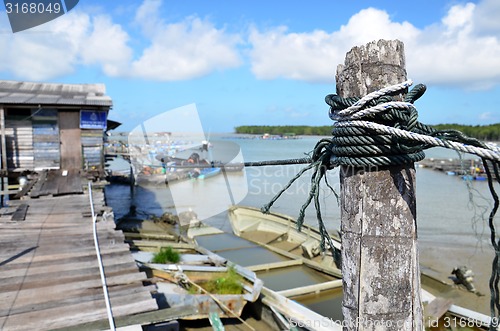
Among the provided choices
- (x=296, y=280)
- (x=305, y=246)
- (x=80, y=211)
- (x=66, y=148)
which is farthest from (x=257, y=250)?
(x=66, y=148)

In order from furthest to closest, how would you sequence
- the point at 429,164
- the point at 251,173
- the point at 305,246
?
the point at 429,164, the point at 251,173, the point at 305,246

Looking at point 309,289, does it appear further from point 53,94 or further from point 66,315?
point 53,94

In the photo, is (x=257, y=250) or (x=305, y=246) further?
(x=257, y=250)

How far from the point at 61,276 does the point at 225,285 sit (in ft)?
11.5

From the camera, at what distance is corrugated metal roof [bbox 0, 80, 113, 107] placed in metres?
12.9

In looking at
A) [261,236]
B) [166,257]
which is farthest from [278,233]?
[166,257]

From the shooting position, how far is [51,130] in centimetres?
1347

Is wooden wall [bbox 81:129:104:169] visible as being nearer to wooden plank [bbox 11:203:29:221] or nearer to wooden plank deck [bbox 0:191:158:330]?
wooden plank [bbox 11:203:29:221]

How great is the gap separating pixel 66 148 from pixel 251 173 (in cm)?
1374

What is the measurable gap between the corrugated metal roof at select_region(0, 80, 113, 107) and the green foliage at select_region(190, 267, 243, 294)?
8569 millimetres

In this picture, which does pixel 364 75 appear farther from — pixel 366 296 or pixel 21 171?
pixel 21 171

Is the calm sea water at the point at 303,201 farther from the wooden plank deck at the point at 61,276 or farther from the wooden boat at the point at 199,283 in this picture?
the wooden plank deck at the point at 61,276

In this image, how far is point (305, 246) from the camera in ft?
37.7

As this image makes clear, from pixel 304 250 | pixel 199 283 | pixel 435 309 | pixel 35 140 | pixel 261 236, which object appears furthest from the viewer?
pixel 261 236
